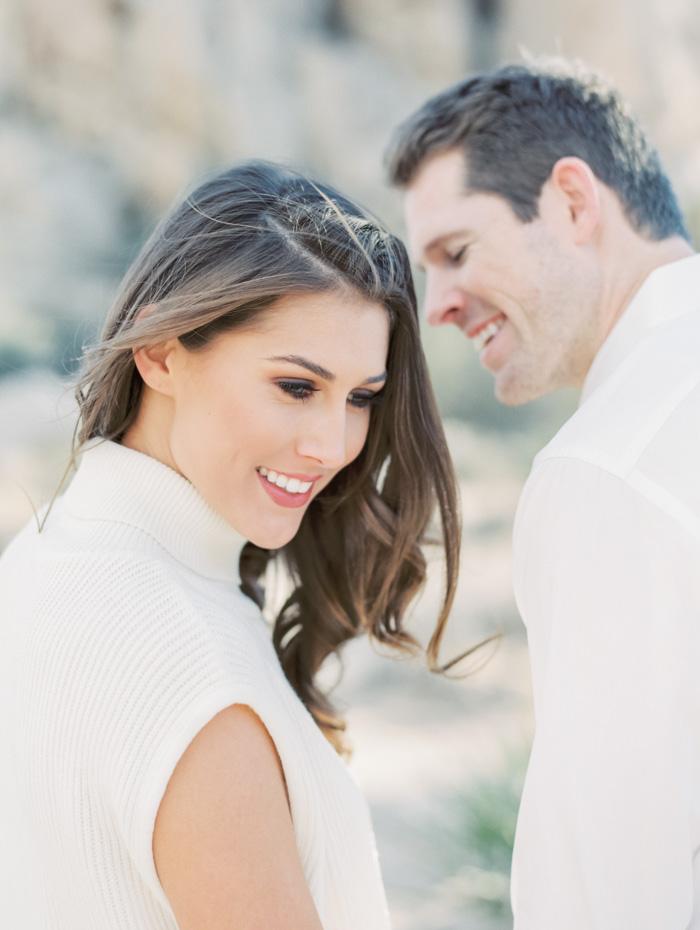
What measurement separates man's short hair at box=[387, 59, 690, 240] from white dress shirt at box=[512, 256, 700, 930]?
957 mm

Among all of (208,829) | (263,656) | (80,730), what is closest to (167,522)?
(263,656)

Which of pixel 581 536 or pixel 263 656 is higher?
pixel 581 536

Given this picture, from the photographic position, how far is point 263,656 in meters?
1.43

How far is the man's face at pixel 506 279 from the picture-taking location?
2047 millimetres

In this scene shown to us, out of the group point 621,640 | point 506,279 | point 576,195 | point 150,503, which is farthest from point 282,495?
point 576,195

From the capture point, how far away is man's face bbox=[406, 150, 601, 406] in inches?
80.6

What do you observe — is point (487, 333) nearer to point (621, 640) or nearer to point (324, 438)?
point (324, 438)

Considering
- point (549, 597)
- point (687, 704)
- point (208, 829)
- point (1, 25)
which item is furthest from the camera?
point (1, 25)

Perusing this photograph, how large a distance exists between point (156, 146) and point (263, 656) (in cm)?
789

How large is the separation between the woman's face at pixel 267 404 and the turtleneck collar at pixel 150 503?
0.04 m

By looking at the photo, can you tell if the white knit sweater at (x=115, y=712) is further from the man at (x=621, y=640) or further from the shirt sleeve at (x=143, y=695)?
the man at (x=621, y=640)

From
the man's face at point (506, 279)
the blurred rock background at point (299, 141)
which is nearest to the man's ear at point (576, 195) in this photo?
the man's face at point (506, 279)

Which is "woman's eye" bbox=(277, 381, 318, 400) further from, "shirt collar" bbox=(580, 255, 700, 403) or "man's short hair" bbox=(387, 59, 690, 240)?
"man's short hair" bbox=(387, 59, 690, 240)

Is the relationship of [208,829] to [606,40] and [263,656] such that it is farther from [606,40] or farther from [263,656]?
[606,40]
